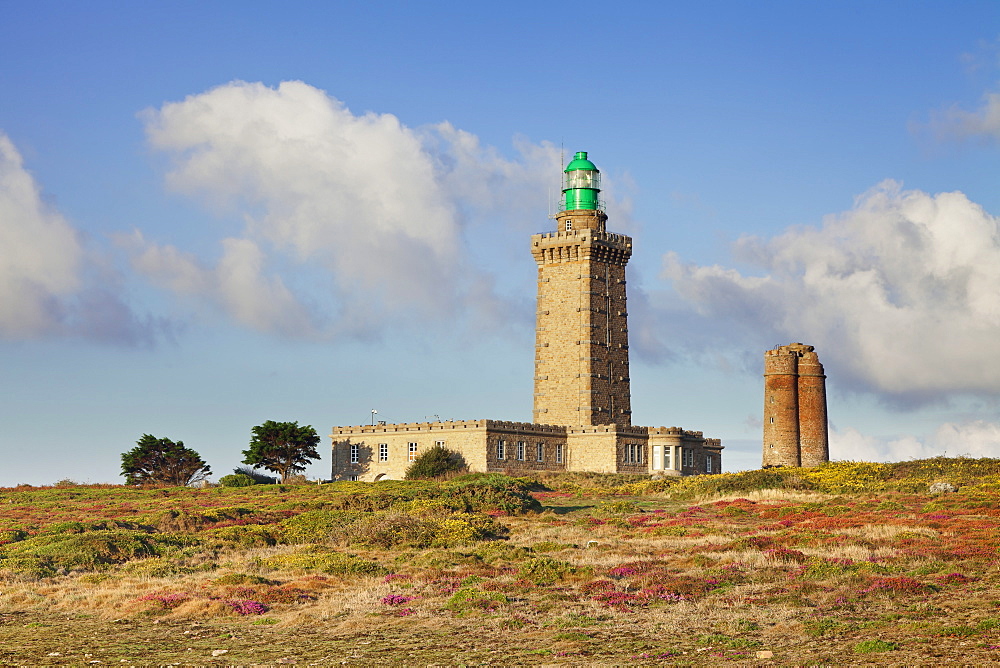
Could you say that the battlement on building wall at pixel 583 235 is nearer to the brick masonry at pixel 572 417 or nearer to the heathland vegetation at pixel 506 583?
the brick masonry at pixel 572 417

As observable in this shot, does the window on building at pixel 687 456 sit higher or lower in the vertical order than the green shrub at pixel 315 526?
higher

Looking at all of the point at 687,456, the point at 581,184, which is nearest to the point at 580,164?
the point at 581,184

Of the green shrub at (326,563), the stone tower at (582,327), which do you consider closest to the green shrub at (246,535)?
the green shrub at (326,563)

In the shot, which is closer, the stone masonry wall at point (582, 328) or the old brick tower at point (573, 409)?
the old brick tower at point (573, 409)

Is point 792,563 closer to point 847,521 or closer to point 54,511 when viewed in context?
point 847,521

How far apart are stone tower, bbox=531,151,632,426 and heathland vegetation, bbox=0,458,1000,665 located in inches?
1238

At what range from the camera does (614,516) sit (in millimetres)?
45406

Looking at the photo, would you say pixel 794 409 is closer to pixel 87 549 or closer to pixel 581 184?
pixel 581 184

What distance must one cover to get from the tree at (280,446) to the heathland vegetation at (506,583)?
26361 mm

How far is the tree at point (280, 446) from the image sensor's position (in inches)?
3036

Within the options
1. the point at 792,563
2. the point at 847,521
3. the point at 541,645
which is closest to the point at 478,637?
the point at 541,645

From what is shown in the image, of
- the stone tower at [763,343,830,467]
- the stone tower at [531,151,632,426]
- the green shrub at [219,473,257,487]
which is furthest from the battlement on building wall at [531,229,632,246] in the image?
the green shrub at [219,473,257,487]

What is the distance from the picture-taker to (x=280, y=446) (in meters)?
77.5

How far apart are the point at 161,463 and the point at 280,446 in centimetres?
825
